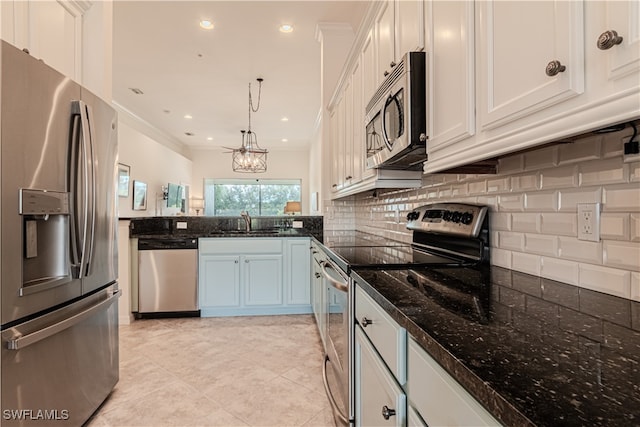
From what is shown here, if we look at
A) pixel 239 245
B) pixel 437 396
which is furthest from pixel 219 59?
pixel 437 396

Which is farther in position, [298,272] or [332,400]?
[298,272]

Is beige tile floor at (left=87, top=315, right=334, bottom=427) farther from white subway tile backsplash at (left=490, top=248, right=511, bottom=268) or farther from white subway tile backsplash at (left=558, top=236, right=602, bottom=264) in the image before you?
white subway tile backsplash at (left=558, top=236, right=602, bottom=264)

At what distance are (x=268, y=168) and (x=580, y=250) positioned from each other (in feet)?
27.9

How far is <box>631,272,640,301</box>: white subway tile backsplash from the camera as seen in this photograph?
32.6 inches

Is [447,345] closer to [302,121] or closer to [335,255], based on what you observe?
[335,255]

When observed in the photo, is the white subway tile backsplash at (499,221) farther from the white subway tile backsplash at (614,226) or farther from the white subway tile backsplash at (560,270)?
the white subway tile backsplash at (614,226)

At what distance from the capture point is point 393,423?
0.88 meters

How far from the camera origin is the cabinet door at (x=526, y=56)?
66cm

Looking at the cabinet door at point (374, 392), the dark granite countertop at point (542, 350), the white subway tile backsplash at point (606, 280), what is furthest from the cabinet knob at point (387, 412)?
the white subway tile backsplash at point (606, 280)

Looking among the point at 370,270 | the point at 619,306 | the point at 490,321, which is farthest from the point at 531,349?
the point at 370,270

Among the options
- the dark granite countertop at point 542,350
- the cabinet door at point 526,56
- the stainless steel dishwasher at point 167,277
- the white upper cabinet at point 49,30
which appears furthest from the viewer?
the stainless steel dishwasher at point 167,277

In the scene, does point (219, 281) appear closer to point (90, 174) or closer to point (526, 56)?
point (90, 174)

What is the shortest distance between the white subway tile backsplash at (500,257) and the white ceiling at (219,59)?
2742 mm

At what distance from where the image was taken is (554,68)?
68 cm
